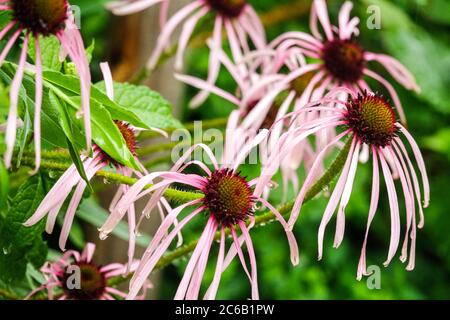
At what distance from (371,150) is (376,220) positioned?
122 cm

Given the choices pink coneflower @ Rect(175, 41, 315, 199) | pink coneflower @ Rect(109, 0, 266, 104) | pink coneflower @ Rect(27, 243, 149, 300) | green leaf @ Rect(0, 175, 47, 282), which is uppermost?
pink coneflower @ Rect(109, 0, 266, 104)

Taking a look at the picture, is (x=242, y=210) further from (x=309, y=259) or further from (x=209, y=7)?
(x=309, y=259)

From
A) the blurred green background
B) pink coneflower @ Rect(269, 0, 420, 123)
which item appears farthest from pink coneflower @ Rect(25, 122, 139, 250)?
the blurred green background

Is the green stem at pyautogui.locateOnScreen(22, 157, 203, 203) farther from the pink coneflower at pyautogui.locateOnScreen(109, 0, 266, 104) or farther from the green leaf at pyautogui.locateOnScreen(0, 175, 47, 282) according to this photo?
the pink coneflower at pyautogui.locateOnScreen(109, 0, 266, 104)

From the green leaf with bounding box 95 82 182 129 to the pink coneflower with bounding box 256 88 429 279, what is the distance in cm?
15

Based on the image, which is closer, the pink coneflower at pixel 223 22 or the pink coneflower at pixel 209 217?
the pink coneflower at pixel 209 217

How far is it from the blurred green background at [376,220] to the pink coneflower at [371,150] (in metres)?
0.83

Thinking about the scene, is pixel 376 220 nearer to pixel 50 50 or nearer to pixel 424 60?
pixel 424 60

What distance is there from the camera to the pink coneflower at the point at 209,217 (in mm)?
541

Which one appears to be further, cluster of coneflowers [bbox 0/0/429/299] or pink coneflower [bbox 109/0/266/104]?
pink coneflower [bbox 109/0/266/104]

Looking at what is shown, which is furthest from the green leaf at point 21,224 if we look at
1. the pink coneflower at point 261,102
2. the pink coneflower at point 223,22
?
the pink coneflower at point 223,22

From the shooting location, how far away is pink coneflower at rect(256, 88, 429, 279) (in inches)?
22.4

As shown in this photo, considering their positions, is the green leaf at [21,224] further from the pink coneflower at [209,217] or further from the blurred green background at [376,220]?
the blurred green background at [376,220]

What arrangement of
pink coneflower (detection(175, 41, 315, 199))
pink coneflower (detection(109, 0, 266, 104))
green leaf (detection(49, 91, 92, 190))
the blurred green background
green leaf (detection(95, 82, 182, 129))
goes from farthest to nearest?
the blurred green background < pink coneflower (detection(109, 0, 266, 104)) < pink coneflower (detection(175, 41, 315, 199)) < green leaf (detection(95, 82, 182, 129)) < green leaf (detection(49, 91, 92, 190))
